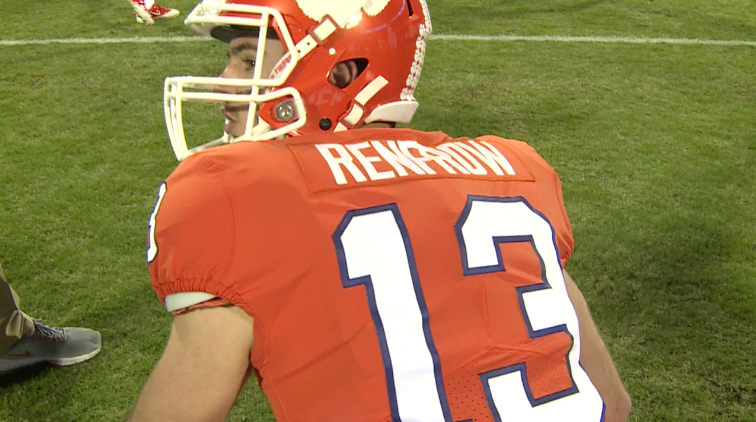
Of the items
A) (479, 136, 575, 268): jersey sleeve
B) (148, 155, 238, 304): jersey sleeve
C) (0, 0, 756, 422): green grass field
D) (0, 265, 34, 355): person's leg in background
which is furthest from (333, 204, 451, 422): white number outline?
(0, 265, 34, 355): person's leg in background

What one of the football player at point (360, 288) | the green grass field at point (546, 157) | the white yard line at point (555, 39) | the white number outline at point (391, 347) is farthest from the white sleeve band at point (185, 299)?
the white yard line at point (555, 39)

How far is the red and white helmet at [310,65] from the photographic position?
1.50 m

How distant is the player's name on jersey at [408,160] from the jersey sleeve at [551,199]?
65 mm

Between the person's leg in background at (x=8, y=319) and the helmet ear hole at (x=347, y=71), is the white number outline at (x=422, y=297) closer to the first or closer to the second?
the helmet ear hole at (x=347, y=71)

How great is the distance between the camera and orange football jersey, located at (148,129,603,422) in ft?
3.44

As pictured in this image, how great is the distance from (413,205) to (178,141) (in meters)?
0.66

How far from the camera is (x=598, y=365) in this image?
1.48m

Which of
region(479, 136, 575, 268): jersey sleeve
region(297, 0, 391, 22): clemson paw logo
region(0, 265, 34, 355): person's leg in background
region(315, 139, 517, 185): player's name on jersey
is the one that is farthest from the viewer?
region(0, 265, 34, 355): person's leg in background

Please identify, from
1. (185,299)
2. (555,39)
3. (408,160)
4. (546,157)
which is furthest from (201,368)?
(555,39)

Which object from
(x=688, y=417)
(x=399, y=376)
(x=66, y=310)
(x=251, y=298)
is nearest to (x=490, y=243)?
(x=399, y=376)

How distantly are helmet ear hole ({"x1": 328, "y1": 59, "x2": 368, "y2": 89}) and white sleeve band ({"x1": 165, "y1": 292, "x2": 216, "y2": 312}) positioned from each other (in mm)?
728

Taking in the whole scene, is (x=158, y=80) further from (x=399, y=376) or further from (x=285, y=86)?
(x=399, y=376)

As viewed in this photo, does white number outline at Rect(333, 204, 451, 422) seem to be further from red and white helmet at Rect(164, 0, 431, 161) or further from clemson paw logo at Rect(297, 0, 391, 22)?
clemson paw logo at Rect(297, 0, 391, 22)

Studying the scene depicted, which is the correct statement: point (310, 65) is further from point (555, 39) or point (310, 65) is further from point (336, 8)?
point (555, 39)
